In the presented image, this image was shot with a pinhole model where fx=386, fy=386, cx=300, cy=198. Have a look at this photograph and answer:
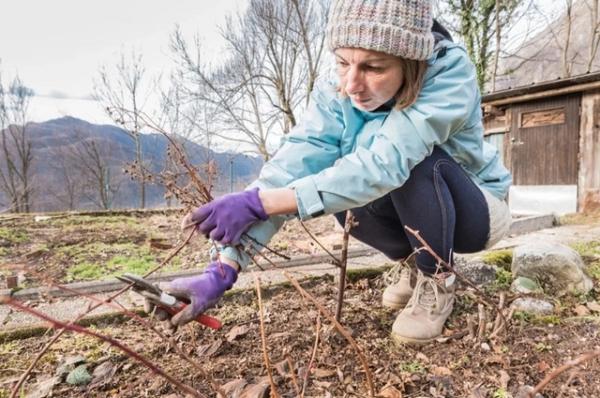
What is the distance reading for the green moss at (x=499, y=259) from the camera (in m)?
2.46

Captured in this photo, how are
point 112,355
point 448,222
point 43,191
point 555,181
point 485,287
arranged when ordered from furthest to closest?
point 43,191
point 555,181
point 485,287
point 448,222
point 112,355

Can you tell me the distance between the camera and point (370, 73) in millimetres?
1360

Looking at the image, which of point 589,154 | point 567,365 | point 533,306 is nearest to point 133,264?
point 533,306

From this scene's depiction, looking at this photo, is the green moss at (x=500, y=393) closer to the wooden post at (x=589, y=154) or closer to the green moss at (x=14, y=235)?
the green moss at (x=14, y=235)

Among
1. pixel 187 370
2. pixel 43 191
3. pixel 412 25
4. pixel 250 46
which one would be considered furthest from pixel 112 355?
pixel 43 191

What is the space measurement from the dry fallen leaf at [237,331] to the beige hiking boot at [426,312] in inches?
23.2

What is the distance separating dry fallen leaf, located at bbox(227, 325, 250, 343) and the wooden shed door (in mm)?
8671

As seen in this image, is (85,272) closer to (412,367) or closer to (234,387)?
(234,387)

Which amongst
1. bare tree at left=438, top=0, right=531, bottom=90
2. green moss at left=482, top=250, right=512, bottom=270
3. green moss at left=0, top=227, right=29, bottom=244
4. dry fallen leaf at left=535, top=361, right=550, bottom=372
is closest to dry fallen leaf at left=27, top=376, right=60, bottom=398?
dry fallen leaf at left=535, top=361, right=550, bottom=372

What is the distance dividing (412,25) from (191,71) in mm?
20219

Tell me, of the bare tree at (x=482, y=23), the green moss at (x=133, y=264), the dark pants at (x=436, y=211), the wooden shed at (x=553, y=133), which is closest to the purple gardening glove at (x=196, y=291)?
the dark pants at (x=436, y=211)

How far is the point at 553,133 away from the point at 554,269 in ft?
24.8

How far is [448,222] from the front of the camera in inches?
60.9

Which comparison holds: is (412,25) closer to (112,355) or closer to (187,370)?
(187,370)
